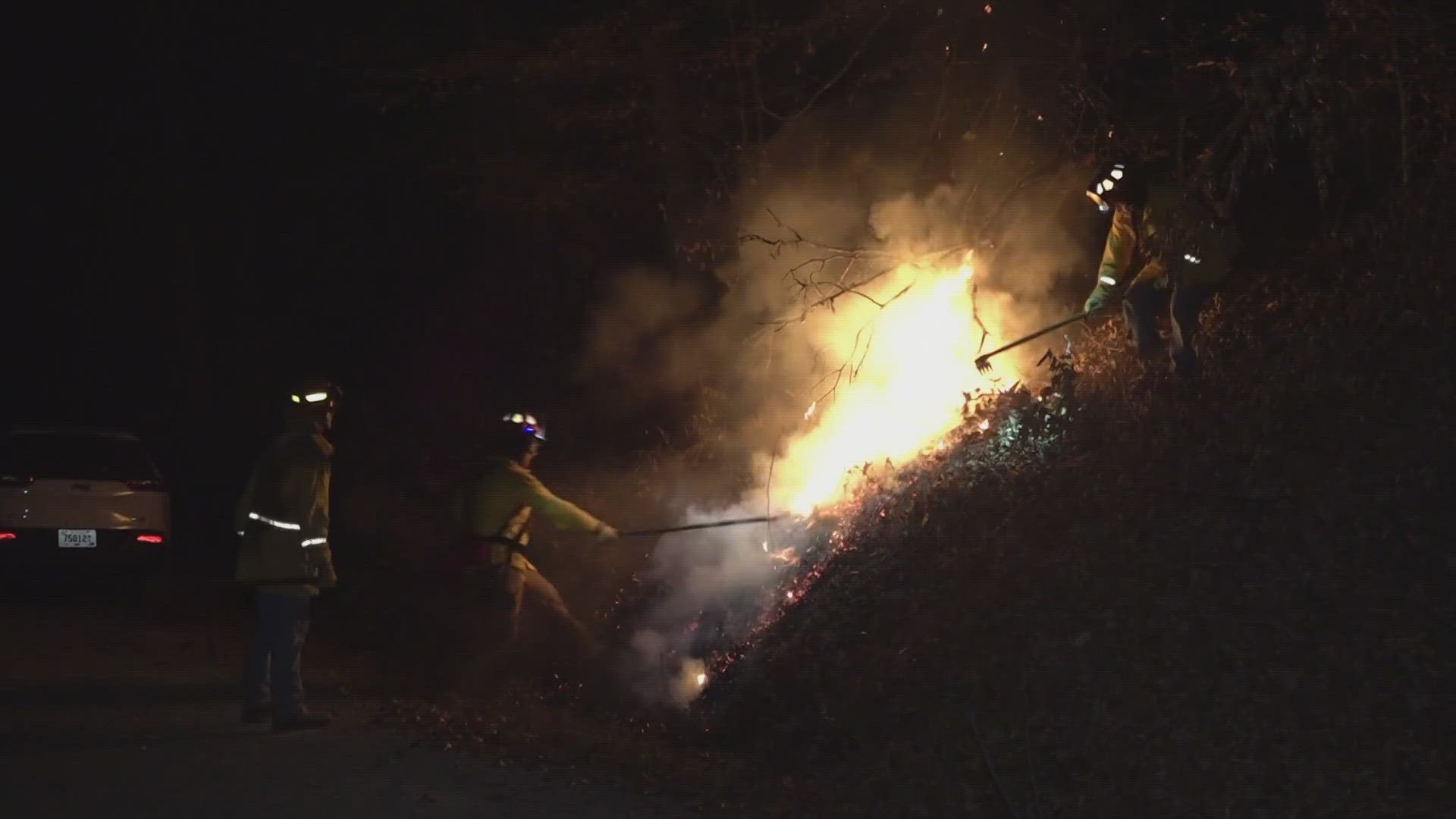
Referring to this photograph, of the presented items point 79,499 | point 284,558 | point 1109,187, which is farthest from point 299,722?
point 79,499

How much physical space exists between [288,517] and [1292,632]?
568 cm

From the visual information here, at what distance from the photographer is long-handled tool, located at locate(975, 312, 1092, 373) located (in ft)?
34.1

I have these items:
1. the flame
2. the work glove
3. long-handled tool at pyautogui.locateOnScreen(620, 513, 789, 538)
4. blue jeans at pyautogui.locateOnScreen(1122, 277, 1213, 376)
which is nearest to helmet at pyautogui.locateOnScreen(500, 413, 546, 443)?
long-handled tool at pyautogui.locateOnScreen(620, 513, 789, 538)

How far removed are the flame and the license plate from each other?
7.02 metres

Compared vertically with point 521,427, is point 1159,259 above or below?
above

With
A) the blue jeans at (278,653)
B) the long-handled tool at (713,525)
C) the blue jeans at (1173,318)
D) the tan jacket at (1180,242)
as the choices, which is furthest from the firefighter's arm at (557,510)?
the tan jacket at (1180,242)

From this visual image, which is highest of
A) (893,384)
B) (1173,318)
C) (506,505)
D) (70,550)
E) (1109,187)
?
(1109,187)

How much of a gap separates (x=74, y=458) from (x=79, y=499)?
0.69m

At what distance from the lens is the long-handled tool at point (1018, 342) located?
409 inches

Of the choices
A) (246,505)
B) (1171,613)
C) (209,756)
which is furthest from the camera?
(246,505)

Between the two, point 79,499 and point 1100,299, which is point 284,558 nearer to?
point 1100,299

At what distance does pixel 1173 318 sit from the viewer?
9789 mm

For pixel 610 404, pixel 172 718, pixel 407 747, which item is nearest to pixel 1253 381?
pixel 407 747

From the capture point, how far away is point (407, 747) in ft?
26.0
